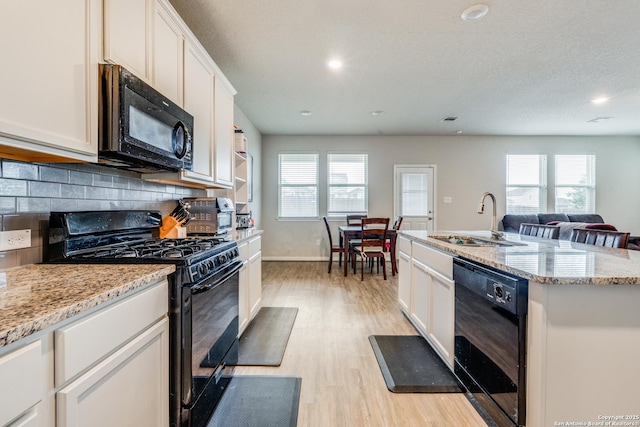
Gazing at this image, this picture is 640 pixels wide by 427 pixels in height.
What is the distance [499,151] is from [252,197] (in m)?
5.17

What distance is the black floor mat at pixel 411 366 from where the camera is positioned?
1861 mm

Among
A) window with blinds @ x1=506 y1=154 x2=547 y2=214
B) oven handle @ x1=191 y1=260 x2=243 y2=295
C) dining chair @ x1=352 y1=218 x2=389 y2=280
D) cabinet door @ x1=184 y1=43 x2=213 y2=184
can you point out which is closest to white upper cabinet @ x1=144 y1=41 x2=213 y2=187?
cabinet door @ x1=184 y1=43 x2=213 y2=184

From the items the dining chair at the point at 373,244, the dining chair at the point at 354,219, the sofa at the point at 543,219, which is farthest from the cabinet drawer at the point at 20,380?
the sofa at the point at 543,219

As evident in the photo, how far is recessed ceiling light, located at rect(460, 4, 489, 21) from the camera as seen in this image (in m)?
2.15

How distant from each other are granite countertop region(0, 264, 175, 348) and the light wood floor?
1179 mm

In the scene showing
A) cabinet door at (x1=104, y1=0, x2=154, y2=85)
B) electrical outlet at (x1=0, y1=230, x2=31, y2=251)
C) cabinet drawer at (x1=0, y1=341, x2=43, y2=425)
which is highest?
cabinet door at (x1=104, y1=0, x2=154, y2=85)

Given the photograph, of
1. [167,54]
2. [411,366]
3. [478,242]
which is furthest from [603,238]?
[167,54]

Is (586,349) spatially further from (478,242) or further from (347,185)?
(347,185)

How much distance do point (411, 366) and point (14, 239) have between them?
2.28m

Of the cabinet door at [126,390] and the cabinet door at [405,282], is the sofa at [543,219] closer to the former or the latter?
the cabinet door at [405,282]

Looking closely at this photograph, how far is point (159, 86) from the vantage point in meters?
1.68

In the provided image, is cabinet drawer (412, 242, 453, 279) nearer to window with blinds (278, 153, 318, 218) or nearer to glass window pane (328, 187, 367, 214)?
glass window pane (328, 187, 367, 214)

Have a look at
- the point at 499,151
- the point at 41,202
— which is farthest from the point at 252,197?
the point at 499,151

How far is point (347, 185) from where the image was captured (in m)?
6.23
